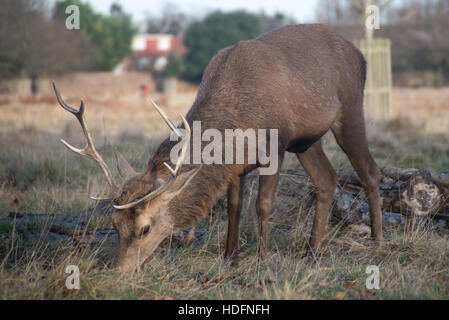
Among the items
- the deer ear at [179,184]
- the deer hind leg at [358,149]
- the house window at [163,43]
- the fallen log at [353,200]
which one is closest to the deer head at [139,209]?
the deer ear at [179,184]

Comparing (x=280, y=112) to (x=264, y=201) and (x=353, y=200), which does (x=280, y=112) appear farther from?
(x=353, y=200)

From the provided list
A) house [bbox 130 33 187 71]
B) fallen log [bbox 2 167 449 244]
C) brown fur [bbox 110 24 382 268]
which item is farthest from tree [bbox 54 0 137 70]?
brown fur [bbox 110 24 382 268]

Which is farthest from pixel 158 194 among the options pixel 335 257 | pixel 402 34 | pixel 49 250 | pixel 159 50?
pixel 159 50

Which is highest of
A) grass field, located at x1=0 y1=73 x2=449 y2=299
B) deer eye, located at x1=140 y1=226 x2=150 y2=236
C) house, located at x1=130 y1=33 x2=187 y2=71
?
house, located at x1=130 y1=33 x2=187 y2=71

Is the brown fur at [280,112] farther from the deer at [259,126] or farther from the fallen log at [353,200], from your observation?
the fallen log at [353,200]

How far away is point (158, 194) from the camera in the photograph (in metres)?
4.30

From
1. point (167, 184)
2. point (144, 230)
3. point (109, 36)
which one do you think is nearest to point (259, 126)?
point (167, 184)

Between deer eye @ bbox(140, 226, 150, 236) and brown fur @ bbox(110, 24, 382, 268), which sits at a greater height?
brown fur @ bbox(110, 24, 382, 268)

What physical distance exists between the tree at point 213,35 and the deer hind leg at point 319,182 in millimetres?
38480

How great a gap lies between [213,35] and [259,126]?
41.4 meters

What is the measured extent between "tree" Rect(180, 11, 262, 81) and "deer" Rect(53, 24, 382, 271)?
38.5 metres

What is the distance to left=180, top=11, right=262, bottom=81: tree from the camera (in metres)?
44.3

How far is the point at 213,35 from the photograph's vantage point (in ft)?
147

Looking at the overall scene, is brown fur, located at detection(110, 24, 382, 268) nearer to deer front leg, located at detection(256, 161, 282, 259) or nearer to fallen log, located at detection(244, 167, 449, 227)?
deer front leg, located at detection(256, 161, 282, 259)
